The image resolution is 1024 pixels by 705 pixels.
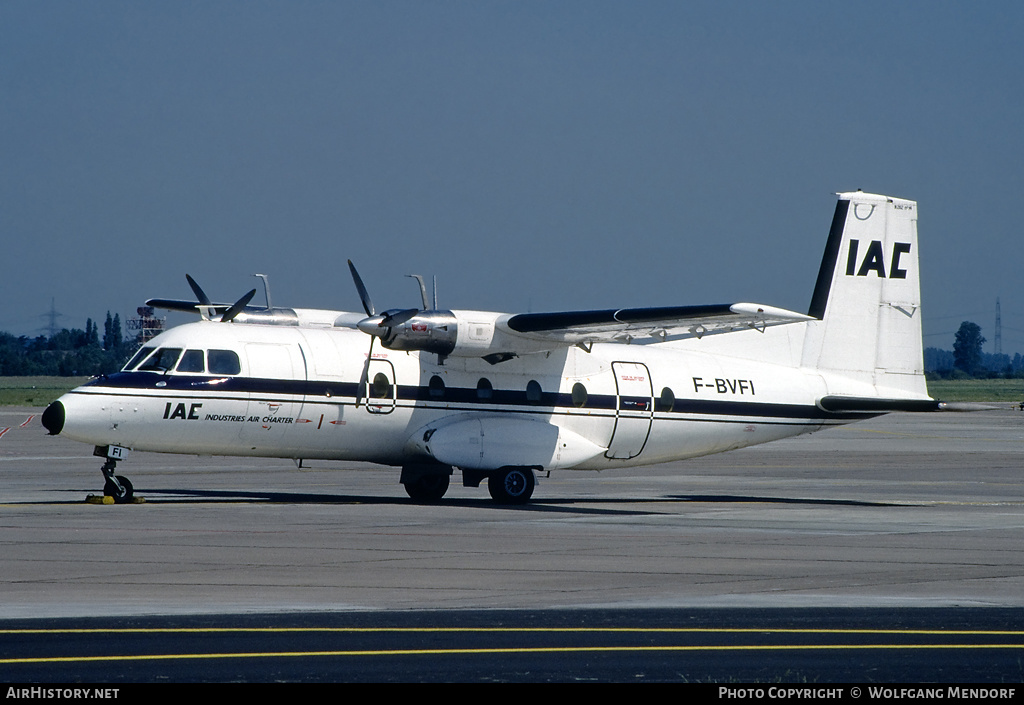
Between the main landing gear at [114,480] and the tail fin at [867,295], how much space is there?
1363 centimetres

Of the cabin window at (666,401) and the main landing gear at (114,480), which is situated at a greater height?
the cabin window at (666,401)

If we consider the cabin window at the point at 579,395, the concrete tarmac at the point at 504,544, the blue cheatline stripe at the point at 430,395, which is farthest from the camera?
the cabin window at the point at 579,395

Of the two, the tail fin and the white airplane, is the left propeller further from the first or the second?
the tail fin

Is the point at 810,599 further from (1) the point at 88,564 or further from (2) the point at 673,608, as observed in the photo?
(1) the point at 88,564

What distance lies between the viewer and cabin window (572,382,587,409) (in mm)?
25094

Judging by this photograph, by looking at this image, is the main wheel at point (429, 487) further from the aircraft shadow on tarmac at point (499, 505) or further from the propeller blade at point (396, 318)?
the propeller blade at point (396, 318)

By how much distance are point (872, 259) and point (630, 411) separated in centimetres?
617

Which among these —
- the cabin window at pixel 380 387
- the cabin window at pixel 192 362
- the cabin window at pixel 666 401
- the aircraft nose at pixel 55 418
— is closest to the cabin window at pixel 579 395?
the cabin window at pixel 666 401

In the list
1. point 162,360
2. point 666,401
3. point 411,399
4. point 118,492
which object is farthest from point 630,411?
point 118,492

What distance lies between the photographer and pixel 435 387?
2397cm

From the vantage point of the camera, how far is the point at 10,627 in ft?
33.5

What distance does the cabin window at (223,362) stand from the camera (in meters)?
22.3

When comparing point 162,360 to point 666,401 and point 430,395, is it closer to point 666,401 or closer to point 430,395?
point 430,395

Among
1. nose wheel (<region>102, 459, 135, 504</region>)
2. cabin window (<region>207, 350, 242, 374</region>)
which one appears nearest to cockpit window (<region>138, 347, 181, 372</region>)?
cabin window (<region>207, 350, 242, 374</region>)
